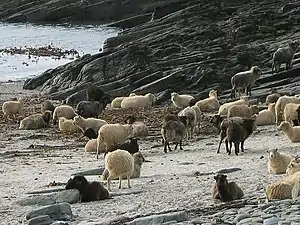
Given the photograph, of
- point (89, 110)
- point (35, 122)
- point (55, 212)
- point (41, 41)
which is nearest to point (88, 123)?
point (35, 122)

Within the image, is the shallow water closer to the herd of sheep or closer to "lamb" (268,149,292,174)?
the herd of sheep

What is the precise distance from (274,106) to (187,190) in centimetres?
1085

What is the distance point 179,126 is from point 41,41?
56.8 m

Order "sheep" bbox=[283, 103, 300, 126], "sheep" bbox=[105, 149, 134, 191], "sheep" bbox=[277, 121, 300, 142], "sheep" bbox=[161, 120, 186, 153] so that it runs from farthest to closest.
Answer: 1. "sheep" bbox=[283, 103, 300, 126]
2. "sheep" bbox=[161, 120, 186, 153]
3. "sheep" bbox=[277, 121, 300, 142]
4. "sheep" bbox=[105, 149, 134, 191]

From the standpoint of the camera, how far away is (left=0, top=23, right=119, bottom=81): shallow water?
54694 mm

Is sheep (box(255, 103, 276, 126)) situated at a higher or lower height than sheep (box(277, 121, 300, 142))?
higher

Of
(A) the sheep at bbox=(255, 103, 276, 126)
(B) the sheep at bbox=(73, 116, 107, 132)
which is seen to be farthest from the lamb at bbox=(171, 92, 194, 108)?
(B) the sheep at bbox=(73, 116, 107, 132)

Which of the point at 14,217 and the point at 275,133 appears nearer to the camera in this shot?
the point at 14,217

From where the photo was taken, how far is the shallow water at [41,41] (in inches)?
2153

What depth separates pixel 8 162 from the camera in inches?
808

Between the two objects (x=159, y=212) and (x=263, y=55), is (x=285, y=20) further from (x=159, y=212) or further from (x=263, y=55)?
(x=159, y=212)

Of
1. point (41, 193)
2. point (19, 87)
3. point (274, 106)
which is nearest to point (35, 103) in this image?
point (19, 87)

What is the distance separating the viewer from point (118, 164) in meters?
15.2

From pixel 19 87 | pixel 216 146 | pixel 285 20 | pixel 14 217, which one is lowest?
pixel 14 217
